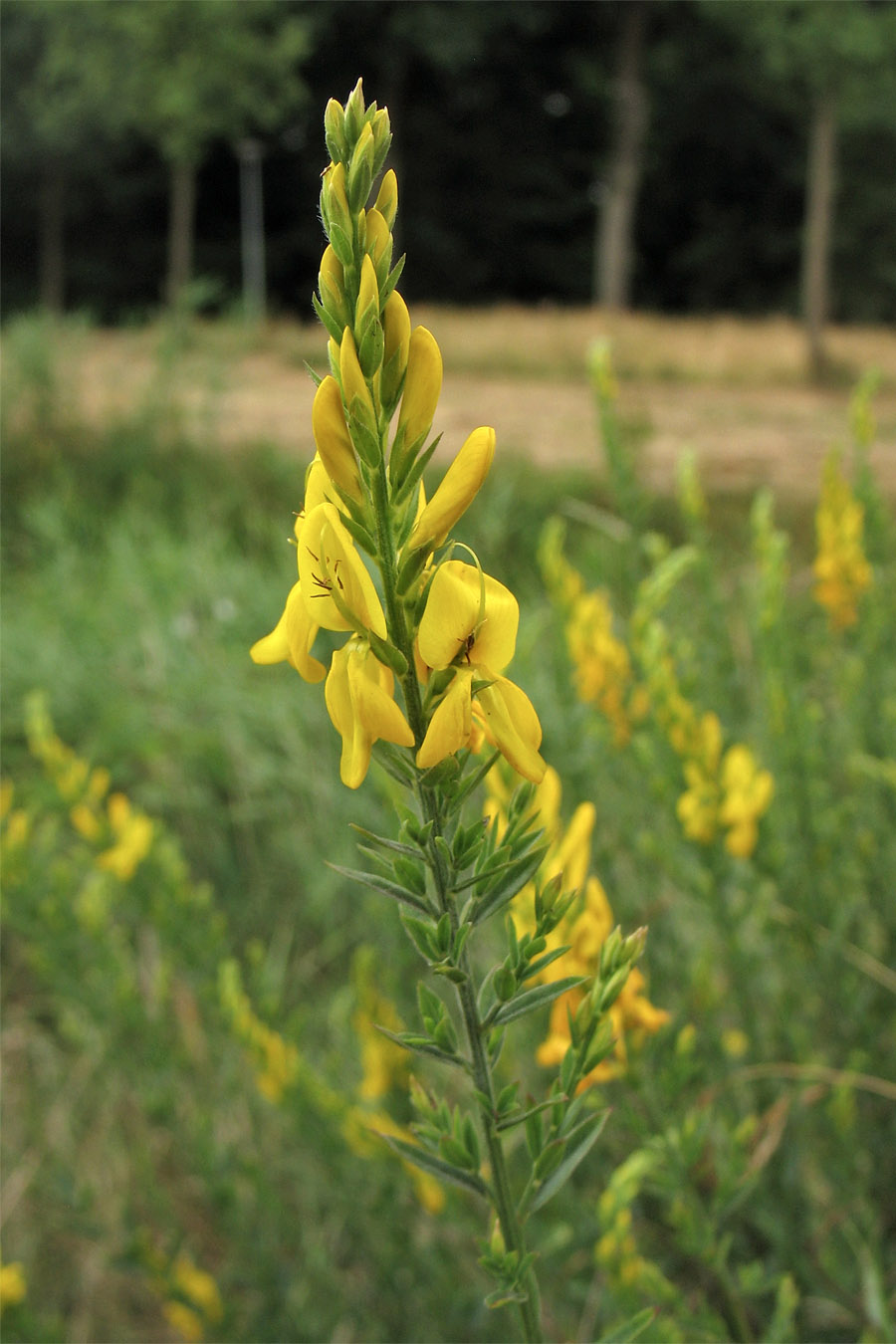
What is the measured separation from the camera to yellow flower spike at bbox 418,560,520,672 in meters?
→ 0.49

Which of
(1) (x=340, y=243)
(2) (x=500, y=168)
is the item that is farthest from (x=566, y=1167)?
(2) (x=500, y=168)

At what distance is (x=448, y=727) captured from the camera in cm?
48

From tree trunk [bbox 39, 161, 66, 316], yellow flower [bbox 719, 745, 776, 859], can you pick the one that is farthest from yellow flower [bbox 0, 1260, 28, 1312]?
tree trunk [bbox 39, 161, 66, 316]

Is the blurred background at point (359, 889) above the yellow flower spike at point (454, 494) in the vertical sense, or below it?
below

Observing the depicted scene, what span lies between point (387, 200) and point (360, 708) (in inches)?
8.5

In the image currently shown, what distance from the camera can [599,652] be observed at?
1583mm

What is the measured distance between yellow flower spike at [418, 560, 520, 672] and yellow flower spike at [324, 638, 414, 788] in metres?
0.03

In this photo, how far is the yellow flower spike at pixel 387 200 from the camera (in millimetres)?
480

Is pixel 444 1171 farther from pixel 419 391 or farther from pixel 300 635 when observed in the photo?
pixel 419 391

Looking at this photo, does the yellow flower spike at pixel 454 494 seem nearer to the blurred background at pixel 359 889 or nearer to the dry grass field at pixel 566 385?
the blurred background at pixel 359 889

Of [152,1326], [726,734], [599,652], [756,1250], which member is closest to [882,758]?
[726,734]

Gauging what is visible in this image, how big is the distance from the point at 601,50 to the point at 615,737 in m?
23.7

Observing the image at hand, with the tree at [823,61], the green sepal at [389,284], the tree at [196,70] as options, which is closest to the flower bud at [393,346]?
the green sepal at [389,284]

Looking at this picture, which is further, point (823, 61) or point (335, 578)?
point (823, 61)
